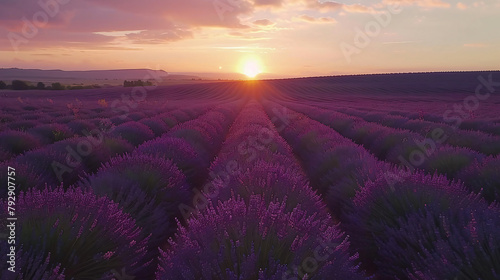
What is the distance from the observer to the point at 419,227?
2.82m

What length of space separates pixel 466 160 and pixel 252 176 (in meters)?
3.47

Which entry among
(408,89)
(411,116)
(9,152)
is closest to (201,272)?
(9,152)

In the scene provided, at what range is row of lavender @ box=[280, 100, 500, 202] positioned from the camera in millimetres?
4348

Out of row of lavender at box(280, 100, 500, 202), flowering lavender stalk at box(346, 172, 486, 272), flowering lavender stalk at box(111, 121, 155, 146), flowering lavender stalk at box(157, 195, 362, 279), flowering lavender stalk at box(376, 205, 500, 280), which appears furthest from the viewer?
flowering lavender stalk at box(111, 121, 155, 146)

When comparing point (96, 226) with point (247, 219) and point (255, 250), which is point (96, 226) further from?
point (255, 250)

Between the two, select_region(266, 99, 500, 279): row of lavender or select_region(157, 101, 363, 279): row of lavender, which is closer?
select_region(157, 101, 363, 279): row of lavender

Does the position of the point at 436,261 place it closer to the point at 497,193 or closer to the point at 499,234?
the point at 499,234

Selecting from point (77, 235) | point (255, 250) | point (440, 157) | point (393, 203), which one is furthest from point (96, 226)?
point (440, 157)

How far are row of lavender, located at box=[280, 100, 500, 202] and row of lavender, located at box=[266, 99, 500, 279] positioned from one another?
39 cm

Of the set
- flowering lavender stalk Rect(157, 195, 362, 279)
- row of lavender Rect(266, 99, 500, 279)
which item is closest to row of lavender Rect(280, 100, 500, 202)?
row of lavender Rect(266, 99, 500, 279)

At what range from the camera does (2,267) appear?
186 cm

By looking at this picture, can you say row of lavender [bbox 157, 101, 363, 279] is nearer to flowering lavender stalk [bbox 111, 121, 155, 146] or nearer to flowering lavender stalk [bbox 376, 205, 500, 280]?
flowering lavender stalk [bbox 376, 205, 500, 280]

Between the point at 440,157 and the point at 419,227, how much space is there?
3.28 metres

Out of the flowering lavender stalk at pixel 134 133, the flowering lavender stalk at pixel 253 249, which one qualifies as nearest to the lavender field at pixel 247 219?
the flowering lavender stalk at pixel 253 249
